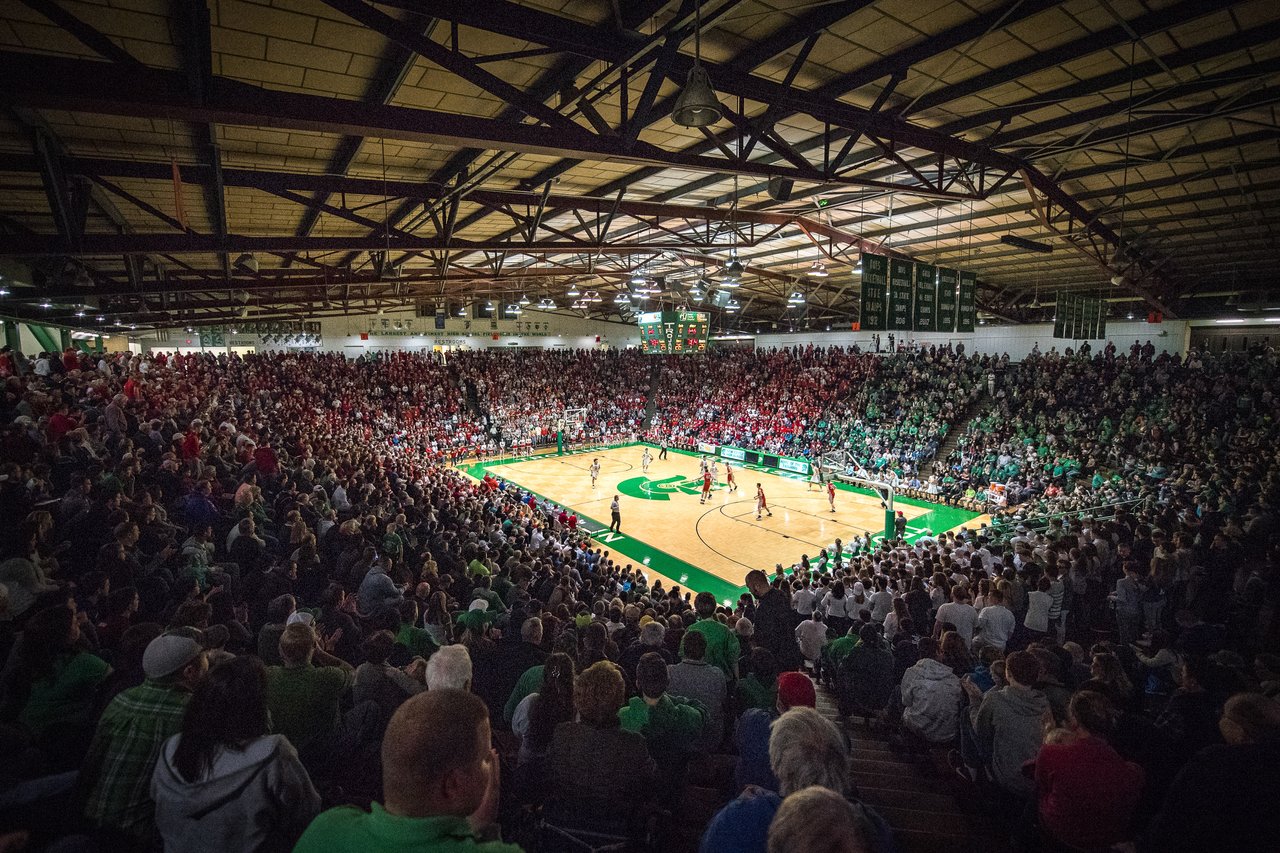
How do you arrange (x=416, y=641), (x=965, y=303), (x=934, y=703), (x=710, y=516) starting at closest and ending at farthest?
(x=934, y=703), (x=416, y=641), (x=965, y=303), (x=710, y=516)

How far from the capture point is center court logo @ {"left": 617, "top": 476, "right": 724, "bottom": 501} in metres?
24.5

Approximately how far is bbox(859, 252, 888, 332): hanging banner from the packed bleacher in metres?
4.92

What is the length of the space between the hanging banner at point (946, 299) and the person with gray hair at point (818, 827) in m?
13.9

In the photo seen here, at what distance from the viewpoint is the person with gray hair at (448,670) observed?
11.0 ft

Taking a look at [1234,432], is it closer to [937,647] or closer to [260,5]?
[937,647]

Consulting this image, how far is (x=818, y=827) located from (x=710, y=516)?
20151 mm

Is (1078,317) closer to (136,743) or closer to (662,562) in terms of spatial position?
(662,562)

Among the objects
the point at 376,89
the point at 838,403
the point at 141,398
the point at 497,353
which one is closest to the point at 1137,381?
the point at 838,403

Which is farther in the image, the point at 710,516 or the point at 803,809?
the point at 710,516

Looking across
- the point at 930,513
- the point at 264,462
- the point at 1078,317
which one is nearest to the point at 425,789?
the point at 264,462

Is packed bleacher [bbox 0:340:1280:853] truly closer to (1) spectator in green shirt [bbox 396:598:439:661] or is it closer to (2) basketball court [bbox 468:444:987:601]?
(1) spectator in green shirt [bbox 396:598:439:661]

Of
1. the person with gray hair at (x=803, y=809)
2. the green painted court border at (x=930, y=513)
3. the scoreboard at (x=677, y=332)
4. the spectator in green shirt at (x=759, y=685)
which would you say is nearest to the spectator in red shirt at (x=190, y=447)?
the spectator in green shirt at (x=759, y=685)

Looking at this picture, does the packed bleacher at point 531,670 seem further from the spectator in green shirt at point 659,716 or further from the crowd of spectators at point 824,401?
the crowd of spectators at point 824,401

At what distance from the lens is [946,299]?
1348cm
